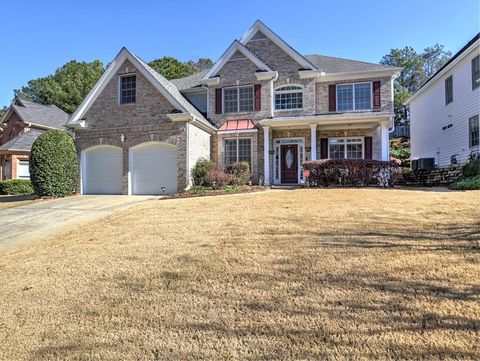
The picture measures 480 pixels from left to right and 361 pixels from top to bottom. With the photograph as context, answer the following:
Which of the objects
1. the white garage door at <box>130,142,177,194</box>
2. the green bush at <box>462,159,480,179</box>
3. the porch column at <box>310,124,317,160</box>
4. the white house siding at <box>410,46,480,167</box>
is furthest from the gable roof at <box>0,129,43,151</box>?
the white house siding at <box>410,46,480,167</box>

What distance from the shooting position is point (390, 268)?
4.21m

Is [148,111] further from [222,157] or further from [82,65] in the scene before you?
[82,65]

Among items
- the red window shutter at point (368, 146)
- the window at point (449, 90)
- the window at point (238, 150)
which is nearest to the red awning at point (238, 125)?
the window at point (238, 150)

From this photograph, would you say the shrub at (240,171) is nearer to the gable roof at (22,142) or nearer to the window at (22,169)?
the window at (22,169)

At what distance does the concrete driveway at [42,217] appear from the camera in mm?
8180

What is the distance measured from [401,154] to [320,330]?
32.1 meters

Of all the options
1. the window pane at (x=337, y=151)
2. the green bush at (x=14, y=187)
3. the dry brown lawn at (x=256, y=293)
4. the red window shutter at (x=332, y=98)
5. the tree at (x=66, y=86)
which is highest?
the tree at (x=66, y=86)

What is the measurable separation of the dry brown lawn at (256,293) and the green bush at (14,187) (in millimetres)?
19050

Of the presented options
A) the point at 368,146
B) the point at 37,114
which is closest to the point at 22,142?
the point at 37,114

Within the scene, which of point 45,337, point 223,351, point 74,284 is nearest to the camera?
point 223,351

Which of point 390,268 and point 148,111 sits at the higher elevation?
point 148,111

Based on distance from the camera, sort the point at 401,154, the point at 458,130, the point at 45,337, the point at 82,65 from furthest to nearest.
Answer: the point at 82,65 < the point at 401,154 < the point at 458,130 < the point at 45,337

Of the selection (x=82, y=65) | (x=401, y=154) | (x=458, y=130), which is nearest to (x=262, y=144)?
(x=458, y=130)

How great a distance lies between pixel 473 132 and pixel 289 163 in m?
8.75
